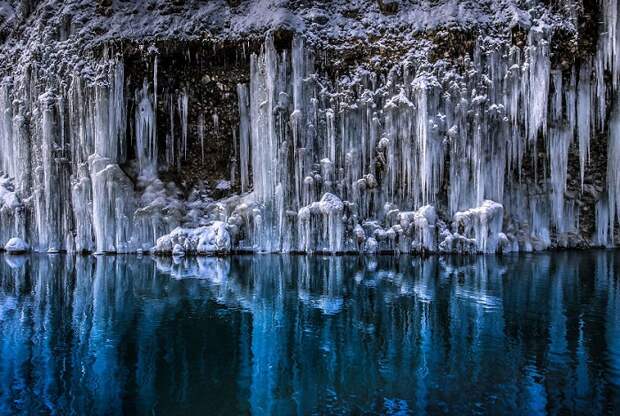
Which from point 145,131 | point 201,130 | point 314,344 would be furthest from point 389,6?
point 314,344

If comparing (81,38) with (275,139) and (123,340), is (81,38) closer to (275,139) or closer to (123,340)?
(275,139)

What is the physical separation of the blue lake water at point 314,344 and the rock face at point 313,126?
274 inches

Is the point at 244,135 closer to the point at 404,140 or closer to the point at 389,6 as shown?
the point at 404,140

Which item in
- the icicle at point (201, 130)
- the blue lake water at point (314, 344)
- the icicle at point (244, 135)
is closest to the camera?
the blue lake water at point (314, 344)

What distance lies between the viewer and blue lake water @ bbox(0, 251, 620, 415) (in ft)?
22.0

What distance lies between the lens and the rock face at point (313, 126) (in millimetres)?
22672

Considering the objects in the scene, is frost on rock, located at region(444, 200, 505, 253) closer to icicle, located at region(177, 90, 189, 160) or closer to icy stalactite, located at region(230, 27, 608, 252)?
icy stalactite, located at region(230, 27, 608, 252)

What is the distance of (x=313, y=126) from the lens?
79.8 feet

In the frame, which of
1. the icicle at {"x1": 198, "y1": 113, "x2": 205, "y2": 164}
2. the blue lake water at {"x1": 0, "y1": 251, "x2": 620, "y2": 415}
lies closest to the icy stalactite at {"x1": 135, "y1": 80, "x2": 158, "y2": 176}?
the icicle at {"x1": 198, "y1": 113, "x2": 205, "y2": 164}

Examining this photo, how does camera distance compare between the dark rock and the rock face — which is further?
the dark rock

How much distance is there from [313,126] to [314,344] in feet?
53.2

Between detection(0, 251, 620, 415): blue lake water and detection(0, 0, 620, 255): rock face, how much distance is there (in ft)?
22.9

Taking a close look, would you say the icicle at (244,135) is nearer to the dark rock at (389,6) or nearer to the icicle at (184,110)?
the icicle at (184,110)

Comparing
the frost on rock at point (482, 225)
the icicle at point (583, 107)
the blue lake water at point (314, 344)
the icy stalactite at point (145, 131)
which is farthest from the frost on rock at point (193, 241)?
the icicle at point (583, 107)
